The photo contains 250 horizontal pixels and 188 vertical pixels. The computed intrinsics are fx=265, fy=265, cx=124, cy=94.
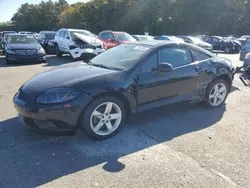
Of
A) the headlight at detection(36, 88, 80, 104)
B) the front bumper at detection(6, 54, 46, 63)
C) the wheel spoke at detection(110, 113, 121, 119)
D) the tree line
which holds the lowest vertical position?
the wheel spoke at detection(110, 113, 121, 119)

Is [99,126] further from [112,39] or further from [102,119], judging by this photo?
[112,39]

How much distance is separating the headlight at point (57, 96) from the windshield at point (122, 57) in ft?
3.37

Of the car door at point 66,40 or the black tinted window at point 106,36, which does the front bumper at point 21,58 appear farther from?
the black tinted window at point 106,36

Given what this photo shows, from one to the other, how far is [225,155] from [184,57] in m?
2.10

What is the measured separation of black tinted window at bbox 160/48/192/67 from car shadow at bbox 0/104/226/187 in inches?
41.1

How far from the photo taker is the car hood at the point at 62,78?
395 cm

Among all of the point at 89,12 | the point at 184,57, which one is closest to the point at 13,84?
the point at 184,57

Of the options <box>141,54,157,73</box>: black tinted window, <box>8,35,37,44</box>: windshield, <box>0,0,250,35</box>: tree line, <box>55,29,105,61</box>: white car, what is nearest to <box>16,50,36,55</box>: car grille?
<box>8,35,37,44</box>: windshield

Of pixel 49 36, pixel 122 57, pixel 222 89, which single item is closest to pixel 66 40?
pixel 49 36

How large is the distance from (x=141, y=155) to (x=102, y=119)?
84 centimetres

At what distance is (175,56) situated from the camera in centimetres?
494

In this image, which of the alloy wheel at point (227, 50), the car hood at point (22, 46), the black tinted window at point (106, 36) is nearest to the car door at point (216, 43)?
the alloy wheel at point (227, 50)

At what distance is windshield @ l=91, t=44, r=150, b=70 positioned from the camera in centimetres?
454

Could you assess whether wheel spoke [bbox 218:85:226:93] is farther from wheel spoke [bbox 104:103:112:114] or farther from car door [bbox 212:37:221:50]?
car door [bbox 212:37:221:50]
